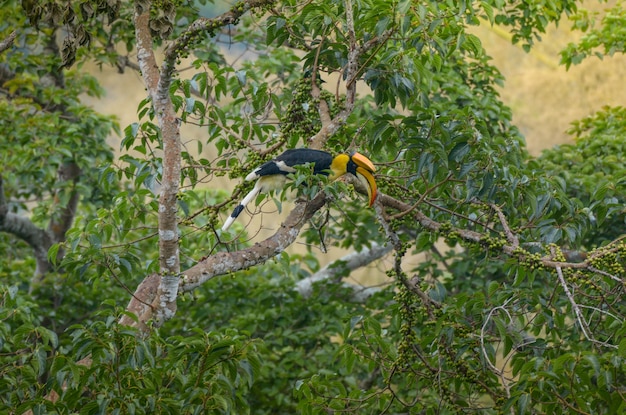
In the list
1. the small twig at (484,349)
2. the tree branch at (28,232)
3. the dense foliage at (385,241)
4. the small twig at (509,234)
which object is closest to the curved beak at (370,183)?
the dense foliage at (385,241)

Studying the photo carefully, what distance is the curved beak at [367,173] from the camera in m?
3.49

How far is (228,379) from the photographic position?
3.44 meters

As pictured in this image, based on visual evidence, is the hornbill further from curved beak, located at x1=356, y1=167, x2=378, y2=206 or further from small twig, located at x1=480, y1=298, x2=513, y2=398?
small twig, located at x1=480, y1=298, x2=513, y2=398

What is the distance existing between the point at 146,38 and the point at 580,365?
6.88ft

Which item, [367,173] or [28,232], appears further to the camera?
[28,232]

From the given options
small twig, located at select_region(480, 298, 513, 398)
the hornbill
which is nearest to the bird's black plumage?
the hornbill

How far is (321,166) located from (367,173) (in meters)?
0.19

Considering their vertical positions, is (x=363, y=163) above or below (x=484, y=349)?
above

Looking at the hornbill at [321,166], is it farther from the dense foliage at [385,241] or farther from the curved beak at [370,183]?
the dense foliage at [385,241]

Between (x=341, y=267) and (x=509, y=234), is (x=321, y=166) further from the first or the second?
(x=341, y=267)

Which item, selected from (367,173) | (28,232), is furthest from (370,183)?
(28,232)

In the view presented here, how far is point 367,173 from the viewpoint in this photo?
351 centimetres

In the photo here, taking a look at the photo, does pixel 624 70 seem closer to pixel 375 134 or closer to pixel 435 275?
pixel 435 275

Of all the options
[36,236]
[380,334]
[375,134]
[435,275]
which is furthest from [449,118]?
[36,236]
